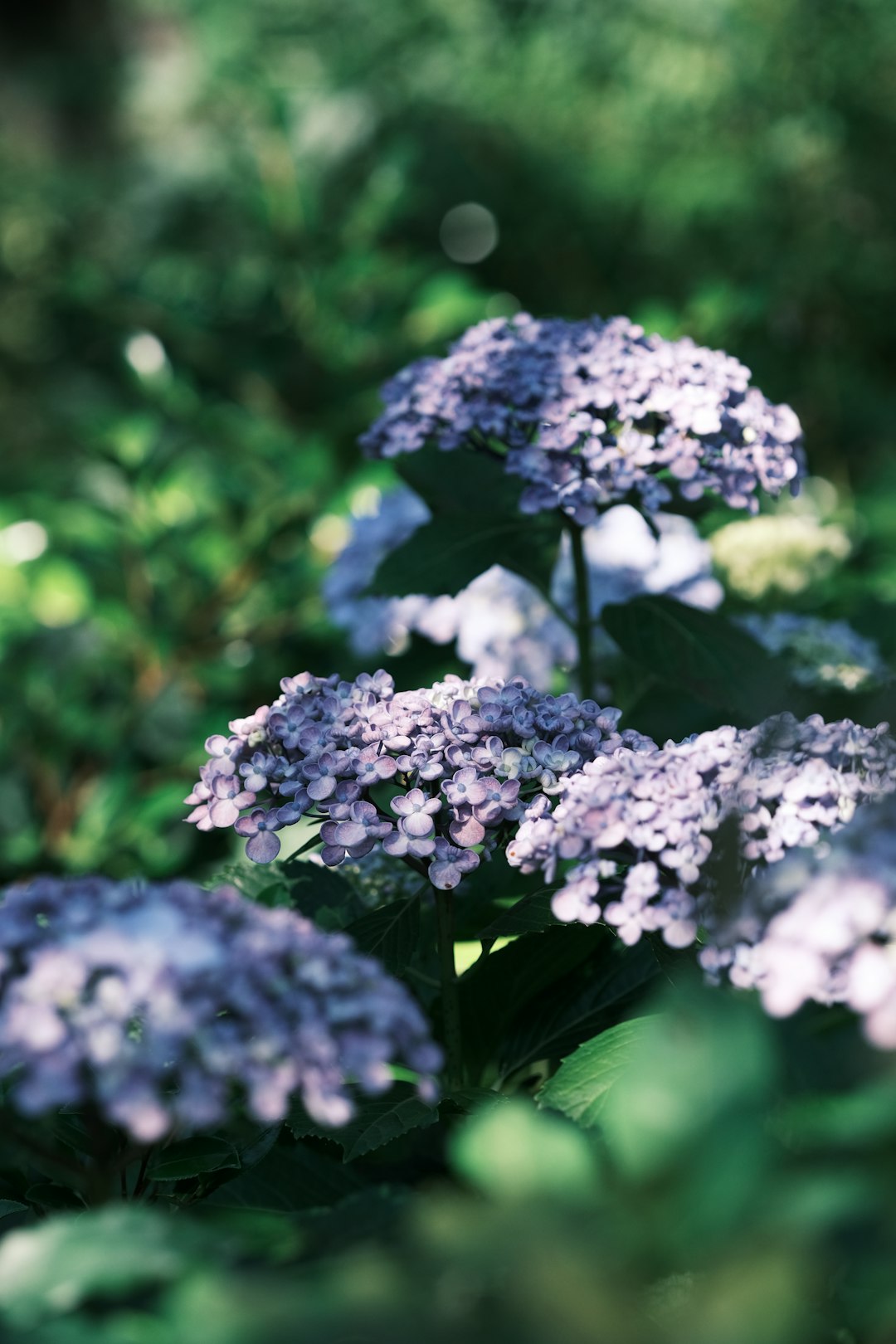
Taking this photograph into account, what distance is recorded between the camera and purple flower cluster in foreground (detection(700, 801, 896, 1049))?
542mm

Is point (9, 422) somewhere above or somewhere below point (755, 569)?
below

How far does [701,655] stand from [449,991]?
0.40 m

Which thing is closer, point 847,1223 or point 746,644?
point 847,1223

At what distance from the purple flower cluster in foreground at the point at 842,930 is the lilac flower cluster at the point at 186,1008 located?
0.16m

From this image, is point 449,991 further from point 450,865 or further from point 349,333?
point 349,333

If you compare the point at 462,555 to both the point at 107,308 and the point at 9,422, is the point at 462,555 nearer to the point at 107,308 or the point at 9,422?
the point at 107,308

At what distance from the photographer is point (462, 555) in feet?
3.91

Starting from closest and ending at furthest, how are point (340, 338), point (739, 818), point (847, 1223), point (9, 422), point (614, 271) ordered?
point (847, 1223) → point (739, 818) → point (340, 338) → point (9, 422) → point (614, 271)

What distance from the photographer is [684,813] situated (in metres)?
0.70

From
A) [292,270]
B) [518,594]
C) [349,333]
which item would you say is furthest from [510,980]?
[292,270]

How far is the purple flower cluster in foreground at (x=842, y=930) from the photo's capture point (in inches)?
21.3

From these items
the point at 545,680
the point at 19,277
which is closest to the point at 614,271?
the point at 19,277

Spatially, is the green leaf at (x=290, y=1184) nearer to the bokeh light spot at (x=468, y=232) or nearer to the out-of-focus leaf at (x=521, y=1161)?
the out-of-focus leaf at (x=521, y=1161)

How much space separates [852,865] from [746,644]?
619 mm
